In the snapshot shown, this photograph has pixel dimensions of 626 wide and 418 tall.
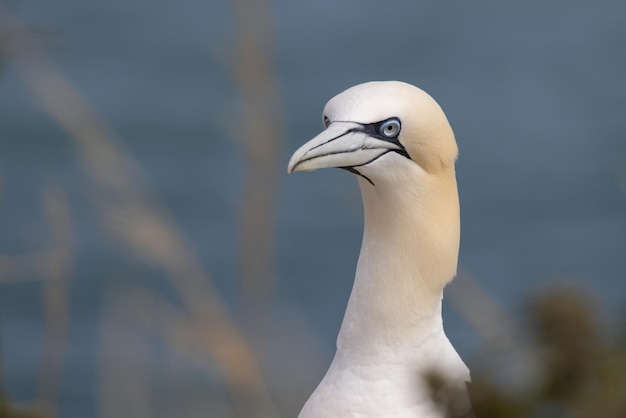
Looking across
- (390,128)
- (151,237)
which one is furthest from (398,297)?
(151,237)

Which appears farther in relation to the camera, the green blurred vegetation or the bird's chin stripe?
the bird's chin stripe

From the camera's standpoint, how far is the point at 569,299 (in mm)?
1051

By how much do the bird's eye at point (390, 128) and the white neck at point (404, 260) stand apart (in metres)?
0.13

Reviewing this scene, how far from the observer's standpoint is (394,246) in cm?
291

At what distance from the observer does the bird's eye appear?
2699mm

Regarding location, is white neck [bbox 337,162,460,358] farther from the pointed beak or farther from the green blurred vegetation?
the green blurred vegetation

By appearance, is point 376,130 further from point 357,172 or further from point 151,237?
point 151,237

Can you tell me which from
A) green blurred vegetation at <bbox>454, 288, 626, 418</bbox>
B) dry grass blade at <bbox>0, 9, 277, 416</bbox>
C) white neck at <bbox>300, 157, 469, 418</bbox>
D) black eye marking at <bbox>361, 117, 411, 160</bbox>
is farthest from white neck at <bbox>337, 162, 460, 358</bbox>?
green blurred vegetation at <bbox>454, 288, 626, 418</bbox>

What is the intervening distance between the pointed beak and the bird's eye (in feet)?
0.06

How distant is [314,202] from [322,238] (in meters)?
0.42

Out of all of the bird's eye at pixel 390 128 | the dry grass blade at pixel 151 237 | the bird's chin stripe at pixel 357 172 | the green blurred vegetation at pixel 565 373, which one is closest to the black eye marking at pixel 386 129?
the bird's eye at pixel 390 128

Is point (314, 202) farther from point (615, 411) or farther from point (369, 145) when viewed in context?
point (615, 411)

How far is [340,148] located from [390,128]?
0.13 metres

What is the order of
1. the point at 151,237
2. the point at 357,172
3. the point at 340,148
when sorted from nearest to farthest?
the point at 340,148
the point at 357,172
the point at 151,237
